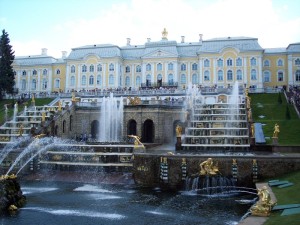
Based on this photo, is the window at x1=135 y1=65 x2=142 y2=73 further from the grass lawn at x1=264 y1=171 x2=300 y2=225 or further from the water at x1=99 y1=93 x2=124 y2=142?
the grass lawn at x1=264 y1=171 x2=300 y2=225

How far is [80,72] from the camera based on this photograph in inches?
3041

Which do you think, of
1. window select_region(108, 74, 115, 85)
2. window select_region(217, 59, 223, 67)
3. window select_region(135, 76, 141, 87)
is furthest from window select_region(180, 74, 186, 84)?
window select_region(108, 74, 115, 85)

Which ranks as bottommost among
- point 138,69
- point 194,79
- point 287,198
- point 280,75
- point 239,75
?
point 287,198

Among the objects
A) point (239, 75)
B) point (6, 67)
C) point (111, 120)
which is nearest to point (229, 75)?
point (239, 75)

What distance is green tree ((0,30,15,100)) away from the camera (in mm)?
62531

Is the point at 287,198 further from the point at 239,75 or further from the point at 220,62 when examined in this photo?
the point at 220,62

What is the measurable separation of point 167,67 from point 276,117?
36.4 m

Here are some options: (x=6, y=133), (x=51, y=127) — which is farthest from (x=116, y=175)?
(x=6, y=133)

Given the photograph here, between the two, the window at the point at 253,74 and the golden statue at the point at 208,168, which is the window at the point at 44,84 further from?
the golden statue at the point at 208,168

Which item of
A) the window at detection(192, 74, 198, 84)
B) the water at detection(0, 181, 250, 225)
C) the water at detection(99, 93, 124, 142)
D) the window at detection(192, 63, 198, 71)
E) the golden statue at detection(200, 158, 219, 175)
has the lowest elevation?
the water at detection(0, 181, 250, 225)

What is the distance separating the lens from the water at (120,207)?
1452 cm

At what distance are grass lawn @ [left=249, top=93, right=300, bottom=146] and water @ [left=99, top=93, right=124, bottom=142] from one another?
16031 mm

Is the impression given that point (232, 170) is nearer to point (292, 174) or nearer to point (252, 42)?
point (292, 174)

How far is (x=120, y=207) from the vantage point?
16656mm
